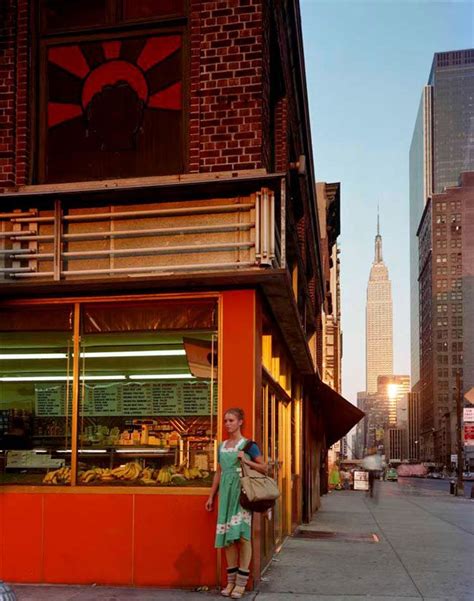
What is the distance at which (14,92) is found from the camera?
945 cm

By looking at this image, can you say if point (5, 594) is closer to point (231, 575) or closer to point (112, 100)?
point (231, 575)

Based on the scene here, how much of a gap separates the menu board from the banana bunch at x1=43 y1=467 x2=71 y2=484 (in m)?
0.61

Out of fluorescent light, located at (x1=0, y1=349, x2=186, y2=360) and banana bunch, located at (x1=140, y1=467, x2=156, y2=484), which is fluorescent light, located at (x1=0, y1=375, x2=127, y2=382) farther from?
banana bunch, located at (x1=140, y1=467, x2=156, y2=484)

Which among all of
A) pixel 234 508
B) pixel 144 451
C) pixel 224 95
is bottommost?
pixel 234 508

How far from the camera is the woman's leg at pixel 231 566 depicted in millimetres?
7773

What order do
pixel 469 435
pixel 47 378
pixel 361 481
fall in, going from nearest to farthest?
pixel 47 378, pixel 469 435, pixel 361 481

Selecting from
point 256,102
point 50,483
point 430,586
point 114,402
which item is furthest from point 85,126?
point 430,586

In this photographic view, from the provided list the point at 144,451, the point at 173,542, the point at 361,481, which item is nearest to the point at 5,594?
the point at 173,542

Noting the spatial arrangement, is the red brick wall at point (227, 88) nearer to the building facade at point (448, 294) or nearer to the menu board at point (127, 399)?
the menu board at point (127, 399)

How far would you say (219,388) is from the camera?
858 centimetres

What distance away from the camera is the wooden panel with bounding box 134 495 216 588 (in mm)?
8258

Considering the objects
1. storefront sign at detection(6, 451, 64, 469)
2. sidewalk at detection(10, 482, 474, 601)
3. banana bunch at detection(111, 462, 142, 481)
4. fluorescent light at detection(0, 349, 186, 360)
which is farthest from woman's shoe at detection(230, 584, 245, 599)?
fluorescent light at detection(0, 349, 186, 360)

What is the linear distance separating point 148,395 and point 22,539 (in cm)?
197

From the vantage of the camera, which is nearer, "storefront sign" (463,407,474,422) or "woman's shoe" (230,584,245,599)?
"woman's shoe" (230,584,245,599)
